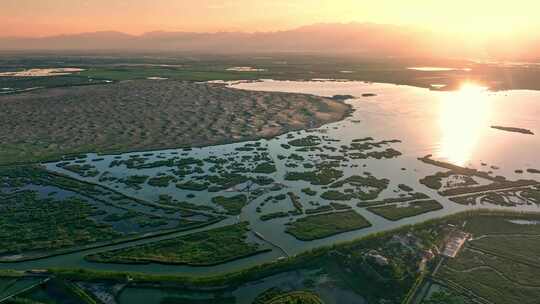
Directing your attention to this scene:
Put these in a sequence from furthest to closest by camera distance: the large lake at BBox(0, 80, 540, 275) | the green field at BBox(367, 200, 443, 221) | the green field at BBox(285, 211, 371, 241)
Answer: the green field at BBox(367, 200, 443, 221)
the green field at BBox(285, 211, 371, 241)
the large lake at BBox(0, 80, 540, 275)

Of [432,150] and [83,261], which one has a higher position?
[432,150]

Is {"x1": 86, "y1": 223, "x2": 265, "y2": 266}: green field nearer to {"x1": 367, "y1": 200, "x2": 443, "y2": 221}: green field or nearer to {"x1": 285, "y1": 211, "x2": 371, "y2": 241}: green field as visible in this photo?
{"x1": 285, "y1": 211, "x2": 371, "y2": 241}: green field

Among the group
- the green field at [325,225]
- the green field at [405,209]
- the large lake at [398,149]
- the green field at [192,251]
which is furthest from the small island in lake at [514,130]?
the green field at [192,251]

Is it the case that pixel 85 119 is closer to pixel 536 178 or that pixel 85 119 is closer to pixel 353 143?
pixel 353 143

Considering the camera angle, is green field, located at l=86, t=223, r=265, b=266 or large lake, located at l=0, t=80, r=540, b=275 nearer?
green field, located at l=86, t=223, r=265, b=266

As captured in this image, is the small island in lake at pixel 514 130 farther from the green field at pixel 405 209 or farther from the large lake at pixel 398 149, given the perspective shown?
the green field at pixel 405 209

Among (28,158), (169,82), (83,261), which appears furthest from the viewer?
(169,82)

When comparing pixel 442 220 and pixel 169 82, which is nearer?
pixel 442 220

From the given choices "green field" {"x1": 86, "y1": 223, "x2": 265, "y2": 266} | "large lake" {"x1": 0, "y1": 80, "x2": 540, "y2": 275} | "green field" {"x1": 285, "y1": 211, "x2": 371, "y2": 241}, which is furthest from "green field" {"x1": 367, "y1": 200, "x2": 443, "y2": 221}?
"green field" {"x1": 86, "y1": 223, "x2": 265, "y2": 266}

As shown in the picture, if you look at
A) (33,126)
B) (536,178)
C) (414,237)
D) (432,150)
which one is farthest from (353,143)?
(33,126)
